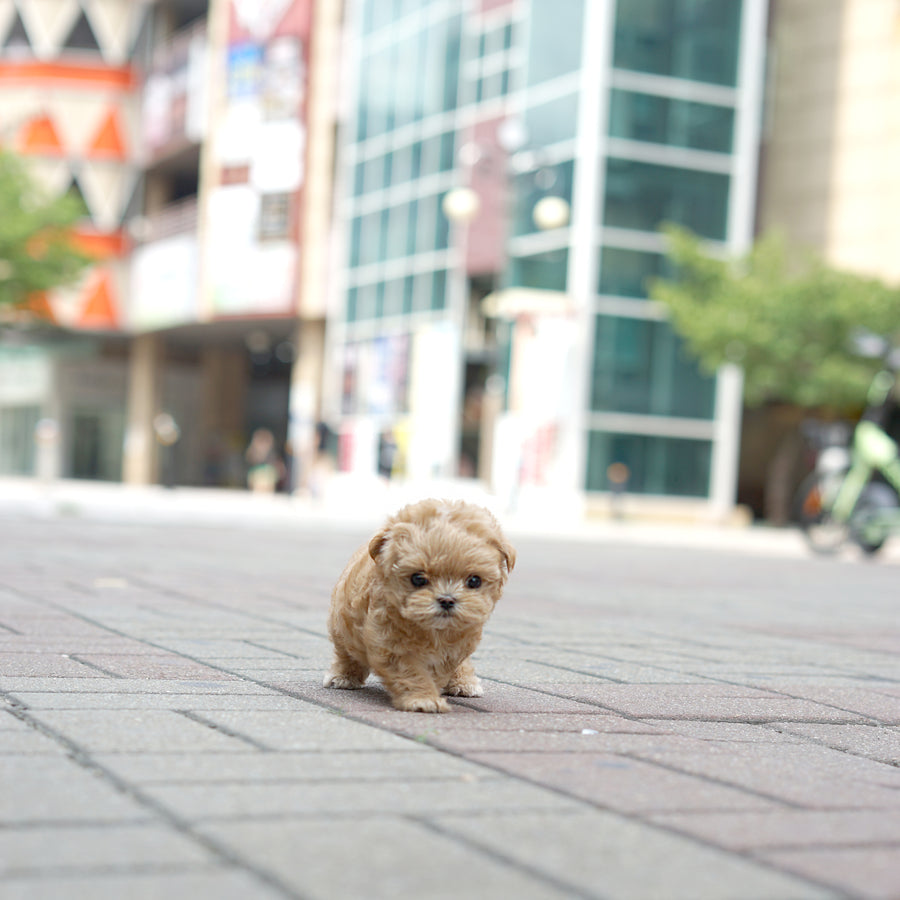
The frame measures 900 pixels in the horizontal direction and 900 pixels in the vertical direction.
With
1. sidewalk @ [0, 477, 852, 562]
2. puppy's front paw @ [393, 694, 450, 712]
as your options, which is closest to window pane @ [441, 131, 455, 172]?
→ sidewalk @ [0, 477, 852, 562]

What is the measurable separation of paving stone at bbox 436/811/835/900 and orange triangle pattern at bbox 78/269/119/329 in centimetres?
4685

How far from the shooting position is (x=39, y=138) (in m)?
48.2

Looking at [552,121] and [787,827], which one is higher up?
Answer: [552,121]

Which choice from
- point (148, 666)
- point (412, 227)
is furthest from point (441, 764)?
point (412, 227)

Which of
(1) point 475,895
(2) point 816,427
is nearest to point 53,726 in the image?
(1) point 475,895

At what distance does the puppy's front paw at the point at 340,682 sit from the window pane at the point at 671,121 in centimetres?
2833

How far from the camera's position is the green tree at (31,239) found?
35625 mm

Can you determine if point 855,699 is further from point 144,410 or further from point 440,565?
point 144,410

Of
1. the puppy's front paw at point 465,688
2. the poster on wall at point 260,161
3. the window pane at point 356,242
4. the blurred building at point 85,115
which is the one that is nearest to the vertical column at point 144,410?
the blurred building at point 85,115

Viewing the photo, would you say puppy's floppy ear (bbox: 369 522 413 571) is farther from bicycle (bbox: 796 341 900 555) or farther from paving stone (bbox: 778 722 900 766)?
bicycle (bbox: 796 341 900 555)

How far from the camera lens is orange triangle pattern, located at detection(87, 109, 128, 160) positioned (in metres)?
48.8

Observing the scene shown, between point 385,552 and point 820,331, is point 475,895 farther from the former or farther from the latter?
point 820,331

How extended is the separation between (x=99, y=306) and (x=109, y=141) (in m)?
5.23

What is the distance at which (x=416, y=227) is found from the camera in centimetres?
3788
